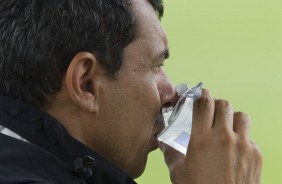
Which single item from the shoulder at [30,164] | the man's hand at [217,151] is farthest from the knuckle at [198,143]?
the shoulder at [30,164]

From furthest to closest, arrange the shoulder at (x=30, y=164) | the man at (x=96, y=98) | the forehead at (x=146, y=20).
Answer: the forehead at (x=146, y=20), the man at (x=96, y=98), the shoulder at (x=30, y=164)

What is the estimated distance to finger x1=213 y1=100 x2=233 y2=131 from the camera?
107 centimetres

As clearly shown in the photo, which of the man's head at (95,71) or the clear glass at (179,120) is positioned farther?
the clear glass at (179,120)

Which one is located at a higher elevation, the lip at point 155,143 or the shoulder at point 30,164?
the shoulder at point 30,164

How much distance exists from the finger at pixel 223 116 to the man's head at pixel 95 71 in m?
0.11

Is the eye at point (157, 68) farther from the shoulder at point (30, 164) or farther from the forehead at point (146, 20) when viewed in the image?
the shoulder at point (30, 164)

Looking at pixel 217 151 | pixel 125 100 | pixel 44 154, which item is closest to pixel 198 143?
pixel 217 151

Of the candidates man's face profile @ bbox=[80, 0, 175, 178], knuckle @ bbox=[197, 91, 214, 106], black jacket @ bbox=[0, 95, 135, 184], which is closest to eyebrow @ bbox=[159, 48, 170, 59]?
man's face profile @ bbox=[80, 0, 175, 178]

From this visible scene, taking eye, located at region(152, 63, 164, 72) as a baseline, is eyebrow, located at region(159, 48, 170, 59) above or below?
above

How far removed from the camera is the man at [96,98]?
984mm

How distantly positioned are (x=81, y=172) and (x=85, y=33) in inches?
8.9

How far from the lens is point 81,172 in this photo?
0.94m

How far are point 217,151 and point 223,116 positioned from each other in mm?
68

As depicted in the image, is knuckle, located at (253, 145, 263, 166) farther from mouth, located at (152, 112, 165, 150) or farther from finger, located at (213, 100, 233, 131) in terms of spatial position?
mouth, located at (152, 112, 165, 150)
